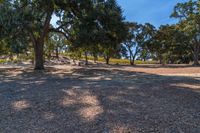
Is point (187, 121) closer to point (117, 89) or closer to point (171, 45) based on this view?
point (117, 89)

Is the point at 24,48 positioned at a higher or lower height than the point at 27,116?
higher

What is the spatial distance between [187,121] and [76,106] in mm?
2567

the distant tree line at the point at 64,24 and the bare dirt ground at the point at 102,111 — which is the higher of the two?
the distant tree line at the point at 64,24

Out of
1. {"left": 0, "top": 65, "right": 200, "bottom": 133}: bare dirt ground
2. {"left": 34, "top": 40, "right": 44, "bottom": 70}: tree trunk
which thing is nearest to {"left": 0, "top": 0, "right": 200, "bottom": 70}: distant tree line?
{"left": 34, "top": 40, "right": 44, "bottom": 70}: tree trunk

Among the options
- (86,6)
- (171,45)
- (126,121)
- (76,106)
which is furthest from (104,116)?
(171,45)

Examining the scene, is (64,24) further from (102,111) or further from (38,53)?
(102,111)

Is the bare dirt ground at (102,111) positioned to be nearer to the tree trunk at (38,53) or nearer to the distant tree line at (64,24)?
the distant tree line at (64,24)

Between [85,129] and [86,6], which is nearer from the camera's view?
[85,129]

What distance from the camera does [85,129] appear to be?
5.49 m

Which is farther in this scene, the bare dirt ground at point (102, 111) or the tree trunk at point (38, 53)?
the tree trunk at point (38, 53)

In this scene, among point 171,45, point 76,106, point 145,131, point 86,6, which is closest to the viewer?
point 145,131

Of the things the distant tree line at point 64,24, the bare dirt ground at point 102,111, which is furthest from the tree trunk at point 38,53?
the bare dirt ground at point 102,111

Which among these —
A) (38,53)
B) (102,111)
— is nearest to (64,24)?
(38,53)

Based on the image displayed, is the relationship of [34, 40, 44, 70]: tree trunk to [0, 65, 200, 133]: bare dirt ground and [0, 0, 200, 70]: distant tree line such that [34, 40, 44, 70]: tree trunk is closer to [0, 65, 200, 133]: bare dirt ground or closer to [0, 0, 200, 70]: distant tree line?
[0, 0, 200, 70]: distant tree line
